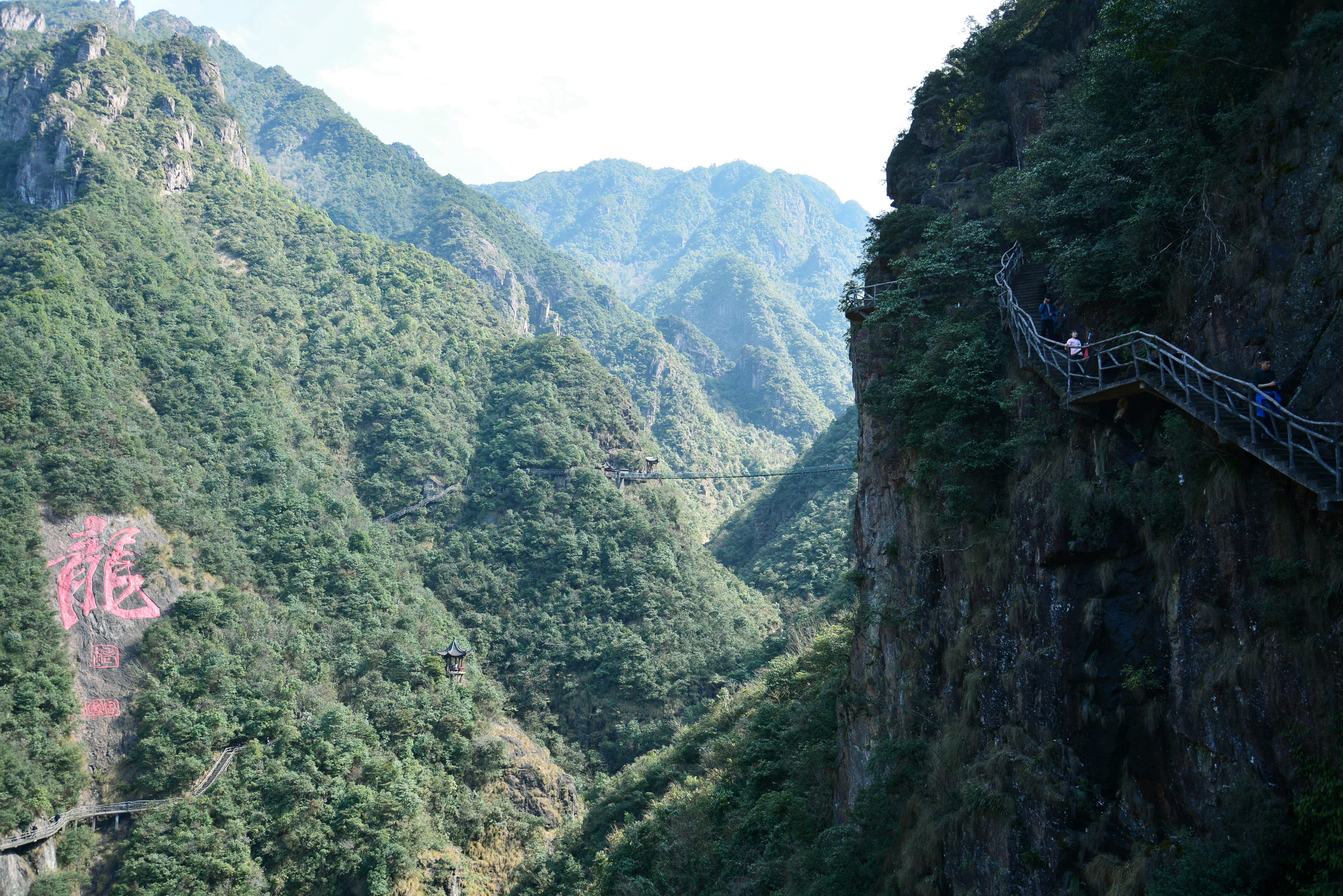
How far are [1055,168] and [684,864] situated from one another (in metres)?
20.9

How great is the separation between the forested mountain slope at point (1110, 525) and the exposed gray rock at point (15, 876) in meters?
28.3

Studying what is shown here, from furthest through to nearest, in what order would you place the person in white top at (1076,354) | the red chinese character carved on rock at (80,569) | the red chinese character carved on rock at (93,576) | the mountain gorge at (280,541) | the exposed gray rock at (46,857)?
the red chinese character carved on rock at (93,576) < the red chinese character carved on rock at (80,569) < the mountain gorge at (280,541) < the exposed gray rock at (46,857) < the person in white top at (1076,354)

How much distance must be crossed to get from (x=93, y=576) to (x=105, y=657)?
152 inches

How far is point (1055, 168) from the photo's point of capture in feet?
43.4

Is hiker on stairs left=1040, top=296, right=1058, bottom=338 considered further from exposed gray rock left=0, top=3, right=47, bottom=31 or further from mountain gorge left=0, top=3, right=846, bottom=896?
exposed gray rock left=0, top=3, right=47, bottom=31

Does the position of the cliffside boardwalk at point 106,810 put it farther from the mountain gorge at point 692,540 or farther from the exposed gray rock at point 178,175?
the exposed gray rock at point 178,175

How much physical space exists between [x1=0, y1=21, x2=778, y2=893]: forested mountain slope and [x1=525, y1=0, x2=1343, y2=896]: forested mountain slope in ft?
77.8

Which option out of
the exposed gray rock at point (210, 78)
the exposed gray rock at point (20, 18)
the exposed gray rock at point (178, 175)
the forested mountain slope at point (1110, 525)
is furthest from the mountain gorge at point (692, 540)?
the exposed gray rock at point (20, 18)

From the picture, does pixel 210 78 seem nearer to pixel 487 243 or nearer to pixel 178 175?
pixel 178 175

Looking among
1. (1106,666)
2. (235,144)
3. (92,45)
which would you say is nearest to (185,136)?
(235,144)

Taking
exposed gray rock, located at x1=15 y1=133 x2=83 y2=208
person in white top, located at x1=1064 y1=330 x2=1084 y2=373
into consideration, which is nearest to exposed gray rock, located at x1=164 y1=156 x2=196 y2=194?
exposed gray rock, located at x1=15 y1=133 x2=83 y2=208

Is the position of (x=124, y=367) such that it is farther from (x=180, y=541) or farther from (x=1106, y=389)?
(x=1106, y=389)

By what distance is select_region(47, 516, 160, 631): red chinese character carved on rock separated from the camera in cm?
3450

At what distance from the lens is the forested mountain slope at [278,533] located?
106 ft
